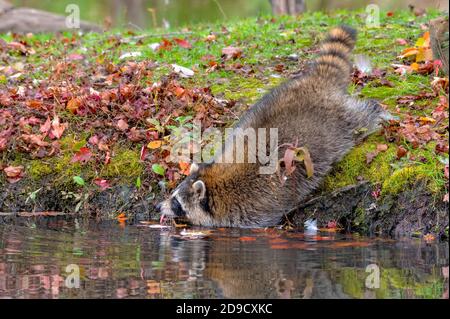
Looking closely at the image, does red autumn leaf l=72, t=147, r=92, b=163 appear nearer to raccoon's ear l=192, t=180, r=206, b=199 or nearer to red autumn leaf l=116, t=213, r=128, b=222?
red autumn leaf l=116, t=213, r=128, b=222

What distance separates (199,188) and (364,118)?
5.50 ft

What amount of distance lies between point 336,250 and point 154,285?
166cm

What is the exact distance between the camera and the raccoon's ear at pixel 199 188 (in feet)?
26.3

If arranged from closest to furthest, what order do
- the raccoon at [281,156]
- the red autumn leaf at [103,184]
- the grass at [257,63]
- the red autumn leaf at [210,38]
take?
the grass at [257,63]
the raccoon at [281,156]
the red autumn leaf at [103,184]
the red autumn leaf at [210,38]

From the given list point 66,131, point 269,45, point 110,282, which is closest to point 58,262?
point 110,282

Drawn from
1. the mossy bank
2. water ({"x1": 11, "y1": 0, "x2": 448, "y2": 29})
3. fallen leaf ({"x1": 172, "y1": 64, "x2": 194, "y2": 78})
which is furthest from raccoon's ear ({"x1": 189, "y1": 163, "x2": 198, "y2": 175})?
water ({"x1": 11, "y1": 0, "x2": 448, "y2": 29})

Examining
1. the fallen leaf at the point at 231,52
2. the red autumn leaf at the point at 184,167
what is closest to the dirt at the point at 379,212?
the red autumn leaf at the point at 184,167

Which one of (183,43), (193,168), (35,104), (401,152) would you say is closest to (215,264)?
(193,168)

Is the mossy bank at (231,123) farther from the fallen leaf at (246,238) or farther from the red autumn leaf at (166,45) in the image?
the fallen leaf at (246,238)

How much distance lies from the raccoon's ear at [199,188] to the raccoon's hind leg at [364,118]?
4.97ft

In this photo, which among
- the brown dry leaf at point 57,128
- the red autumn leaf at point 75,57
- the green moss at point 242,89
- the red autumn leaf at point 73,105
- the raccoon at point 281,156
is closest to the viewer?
the raccoon at point 281,156

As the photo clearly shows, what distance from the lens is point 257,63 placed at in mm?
10242

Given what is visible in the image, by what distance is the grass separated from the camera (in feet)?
25.8

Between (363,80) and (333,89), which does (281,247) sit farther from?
(363,80)
